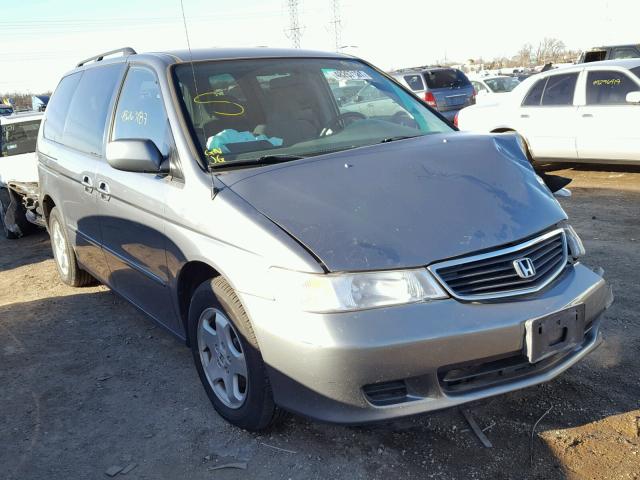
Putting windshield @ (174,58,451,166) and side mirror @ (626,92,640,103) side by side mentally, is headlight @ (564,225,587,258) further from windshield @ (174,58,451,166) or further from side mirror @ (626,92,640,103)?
side mirror @ (626,92,640,103)

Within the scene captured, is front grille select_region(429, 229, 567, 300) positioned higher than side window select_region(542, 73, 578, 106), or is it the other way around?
front grille select_region(429, 229, 567, 300)

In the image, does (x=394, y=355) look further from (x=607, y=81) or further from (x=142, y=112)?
(x=607, y=81)

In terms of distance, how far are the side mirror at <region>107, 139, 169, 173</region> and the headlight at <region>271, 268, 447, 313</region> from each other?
3.92ft

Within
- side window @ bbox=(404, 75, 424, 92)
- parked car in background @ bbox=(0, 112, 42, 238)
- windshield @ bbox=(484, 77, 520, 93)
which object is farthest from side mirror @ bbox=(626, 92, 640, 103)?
windshield @ bbox=(484, 77, 520, 93)

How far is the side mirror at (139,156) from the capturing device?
3.16m

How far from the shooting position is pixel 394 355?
2303mm

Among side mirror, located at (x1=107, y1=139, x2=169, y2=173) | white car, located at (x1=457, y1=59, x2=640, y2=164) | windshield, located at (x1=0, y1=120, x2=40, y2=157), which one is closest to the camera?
side mirror, located at (x1=107, y1=139, x2=169, y2=173)

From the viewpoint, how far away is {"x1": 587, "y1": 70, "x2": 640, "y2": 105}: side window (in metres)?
8.48

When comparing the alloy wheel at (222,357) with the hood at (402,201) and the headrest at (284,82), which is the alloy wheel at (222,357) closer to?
the hood at (402,201)

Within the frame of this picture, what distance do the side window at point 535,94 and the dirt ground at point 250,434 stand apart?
19.0 feet

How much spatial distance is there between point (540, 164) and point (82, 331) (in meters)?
8.40

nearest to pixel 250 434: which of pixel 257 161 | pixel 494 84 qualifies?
pixel 257 161

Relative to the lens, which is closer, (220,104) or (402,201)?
(402,201)

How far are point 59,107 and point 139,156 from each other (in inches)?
102
